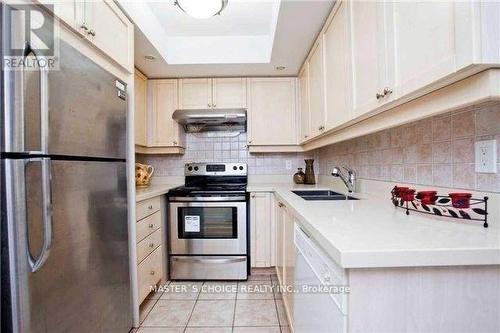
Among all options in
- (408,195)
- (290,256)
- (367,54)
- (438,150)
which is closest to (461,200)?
(408,195)

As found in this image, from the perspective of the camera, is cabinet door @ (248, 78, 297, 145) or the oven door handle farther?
cabinet door @ (248, 78, 297, 145)

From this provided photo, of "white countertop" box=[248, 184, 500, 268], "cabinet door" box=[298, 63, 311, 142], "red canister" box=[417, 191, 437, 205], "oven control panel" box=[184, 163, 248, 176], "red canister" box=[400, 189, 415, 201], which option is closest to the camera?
"white countertop" box=[248, 184, 500, 268]

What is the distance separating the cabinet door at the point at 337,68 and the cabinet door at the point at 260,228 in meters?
1.10

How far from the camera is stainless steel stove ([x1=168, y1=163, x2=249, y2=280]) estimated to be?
2.51 meters

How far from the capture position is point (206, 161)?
3137 mm

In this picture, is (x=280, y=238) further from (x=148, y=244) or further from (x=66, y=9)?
(x=66, y=9)

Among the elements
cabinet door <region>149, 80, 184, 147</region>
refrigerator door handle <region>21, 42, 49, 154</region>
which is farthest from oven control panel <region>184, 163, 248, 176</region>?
refrigerator door handle <region>21, 42, 49, 154</region>

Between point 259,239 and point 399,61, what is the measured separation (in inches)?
80.9

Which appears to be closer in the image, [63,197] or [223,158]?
[63,197]

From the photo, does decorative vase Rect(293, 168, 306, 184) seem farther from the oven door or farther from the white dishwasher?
the white dishwasher

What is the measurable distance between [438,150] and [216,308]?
1.85 metres

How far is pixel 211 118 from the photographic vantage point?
274 cm

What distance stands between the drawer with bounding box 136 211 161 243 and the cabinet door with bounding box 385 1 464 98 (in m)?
1.82

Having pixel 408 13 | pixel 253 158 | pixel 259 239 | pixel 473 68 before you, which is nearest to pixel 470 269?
pixel 473 68
